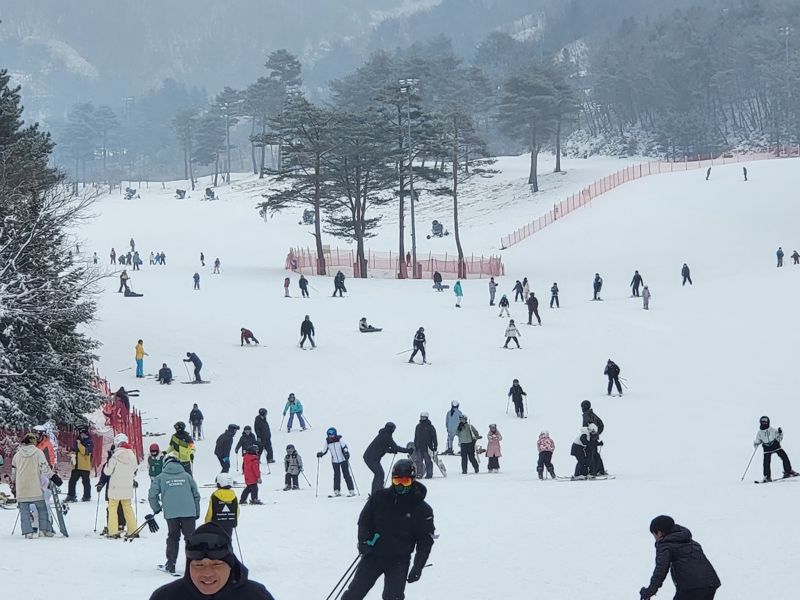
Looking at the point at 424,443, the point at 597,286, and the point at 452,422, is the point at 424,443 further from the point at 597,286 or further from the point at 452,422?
the point at 597,286

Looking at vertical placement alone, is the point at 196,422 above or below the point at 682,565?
below

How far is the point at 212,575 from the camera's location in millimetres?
4984

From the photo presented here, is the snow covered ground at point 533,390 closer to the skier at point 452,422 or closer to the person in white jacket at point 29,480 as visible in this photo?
the skier at point 452,422

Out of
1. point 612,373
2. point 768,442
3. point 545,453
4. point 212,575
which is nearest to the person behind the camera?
point 212,575

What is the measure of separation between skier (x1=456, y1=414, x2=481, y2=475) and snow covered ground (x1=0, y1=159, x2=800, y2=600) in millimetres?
814

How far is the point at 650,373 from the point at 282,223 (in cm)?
5848

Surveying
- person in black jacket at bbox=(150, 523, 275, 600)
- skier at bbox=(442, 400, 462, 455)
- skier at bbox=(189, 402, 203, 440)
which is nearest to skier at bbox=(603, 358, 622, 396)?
skier at bbox=(442, 400, 462, 455)

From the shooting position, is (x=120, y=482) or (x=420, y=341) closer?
(x=120, y=482)

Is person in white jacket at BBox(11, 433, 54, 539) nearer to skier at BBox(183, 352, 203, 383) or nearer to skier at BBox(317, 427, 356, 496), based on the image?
skier at BBox(317, 427, 356, 496)

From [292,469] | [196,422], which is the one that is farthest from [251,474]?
[196,422]

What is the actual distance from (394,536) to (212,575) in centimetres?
447

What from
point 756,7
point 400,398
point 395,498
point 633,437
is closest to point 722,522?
point 395,498

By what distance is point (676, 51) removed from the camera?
124125 mm

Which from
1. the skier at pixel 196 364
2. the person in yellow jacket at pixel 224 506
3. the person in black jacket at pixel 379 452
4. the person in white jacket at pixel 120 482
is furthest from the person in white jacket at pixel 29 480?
the skier at pixel 196 364
